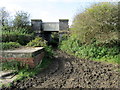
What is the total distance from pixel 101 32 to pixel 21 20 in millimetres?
9777

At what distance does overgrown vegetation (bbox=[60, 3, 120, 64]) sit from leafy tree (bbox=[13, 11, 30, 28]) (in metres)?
7.93

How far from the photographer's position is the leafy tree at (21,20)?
44.9 feet

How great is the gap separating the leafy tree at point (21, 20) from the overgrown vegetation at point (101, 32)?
312 inches

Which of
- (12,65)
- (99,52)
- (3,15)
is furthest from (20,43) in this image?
(3,15)

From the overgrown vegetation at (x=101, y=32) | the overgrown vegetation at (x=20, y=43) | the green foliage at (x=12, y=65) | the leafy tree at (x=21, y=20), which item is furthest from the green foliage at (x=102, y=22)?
the leafy tree at (x=21, y=20)

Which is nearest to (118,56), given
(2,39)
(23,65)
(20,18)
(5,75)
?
(23,65)

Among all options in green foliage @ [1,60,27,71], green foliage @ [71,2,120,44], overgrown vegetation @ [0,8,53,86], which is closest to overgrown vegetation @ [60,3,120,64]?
green foliage @ [71,2,120,44]

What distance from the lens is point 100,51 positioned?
757 centimetres

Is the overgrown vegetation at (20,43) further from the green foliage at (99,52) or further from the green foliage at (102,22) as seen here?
the green foliage at (102,22)

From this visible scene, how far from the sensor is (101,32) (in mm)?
7453

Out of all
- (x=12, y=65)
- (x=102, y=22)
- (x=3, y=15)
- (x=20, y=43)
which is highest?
(x=3, y=15)

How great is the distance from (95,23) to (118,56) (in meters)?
2.33

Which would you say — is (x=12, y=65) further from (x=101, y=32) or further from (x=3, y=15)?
(x=3, y=15)

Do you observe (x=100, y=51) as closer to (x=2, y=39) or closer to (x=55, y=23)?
(x=2, y=39)
